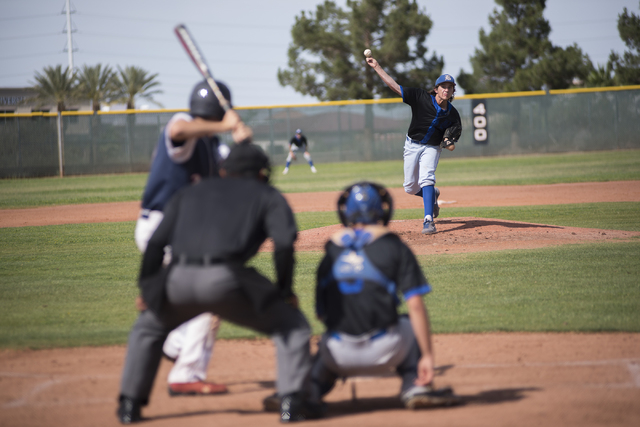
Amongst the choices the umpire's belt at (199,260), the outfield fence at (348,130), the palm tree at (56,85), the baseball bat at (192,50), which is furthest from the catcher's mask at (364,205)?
the palm tree at (56,85)

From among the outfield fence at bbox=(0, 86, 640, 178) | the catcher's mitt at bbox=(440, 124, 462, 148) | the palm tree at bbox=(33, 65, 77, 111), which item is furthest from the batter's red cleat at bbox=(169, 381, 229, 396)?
the palm tree at bbox=(33, 65, 77, 111)

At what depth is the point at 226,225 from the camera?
10.2 ft

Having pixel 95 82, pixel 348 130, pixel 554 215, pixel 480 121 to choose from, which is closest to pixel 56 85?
pixel 95 82

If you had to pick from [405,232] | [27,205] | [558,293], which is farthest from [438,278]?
[27,205]

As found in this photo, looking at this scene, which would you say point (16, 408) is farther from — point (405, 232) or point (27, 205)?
point (27, 205)

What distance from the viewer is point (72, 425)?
3363 mm

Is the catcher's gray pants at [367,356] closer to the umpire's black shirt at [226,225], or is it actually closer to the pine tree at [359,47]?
the umpire's black shirt at [226,225]

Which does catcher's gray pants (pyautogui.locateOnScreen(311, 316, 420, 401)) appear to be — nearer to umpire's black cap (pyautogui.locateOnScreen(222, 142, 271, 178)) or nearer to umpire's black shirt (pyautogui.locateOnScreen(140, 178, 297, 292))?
umpire's black shirt (pyautogui.locateOnScreen(140, 178, 297, 292))

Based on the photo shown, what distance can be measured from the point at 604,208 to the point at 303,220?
6136mm

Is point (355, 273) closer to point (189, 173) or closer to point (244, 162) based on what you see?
point (244, 162)

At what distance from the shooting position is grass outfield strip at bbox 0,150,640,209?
19312 mm

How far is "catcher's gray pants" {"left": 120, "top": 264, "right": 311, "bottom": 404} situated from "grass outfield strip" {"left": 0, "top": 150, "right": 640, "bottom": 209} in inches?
619

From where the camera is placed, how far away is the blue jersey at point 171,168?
3.58 meters

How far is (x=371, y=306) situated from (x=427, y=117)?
6.38 metres
